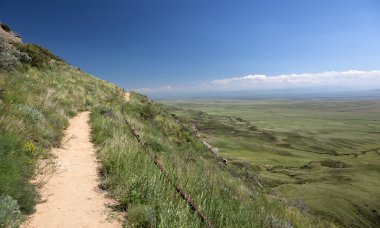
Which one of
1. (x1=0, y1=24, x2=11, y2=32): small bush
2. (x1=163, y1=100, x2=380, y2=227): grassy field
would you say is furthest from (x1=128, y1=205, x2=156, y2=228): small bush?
(x1=0, y1=24, x2=11, y2=32): small bush

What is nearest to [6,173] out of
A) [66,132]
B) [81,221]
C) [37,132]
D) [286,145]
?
[81,221]

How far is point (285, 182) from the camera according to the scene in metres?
57.6

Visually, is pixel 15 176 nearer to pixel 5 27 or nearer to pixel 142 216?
pixel 142 216

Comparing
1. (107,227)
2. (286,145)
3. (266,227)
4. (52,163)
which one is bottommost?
(286,145)

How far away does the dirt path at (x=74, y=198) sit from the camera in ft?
18.4

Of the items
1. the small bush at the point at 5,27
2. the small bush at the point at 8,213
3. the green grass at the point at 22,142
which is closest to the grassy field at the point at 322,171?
the green grass at the point at 22,142

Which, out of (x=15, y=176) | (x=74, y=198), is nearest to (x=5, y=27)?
(x=74, y=198)

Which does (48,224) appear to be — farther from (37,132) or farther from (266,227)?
(37,132)

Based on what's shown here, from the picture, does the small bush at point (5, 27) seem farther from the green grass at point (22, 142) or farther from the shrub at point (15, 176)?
the shrub at point (15, 176)

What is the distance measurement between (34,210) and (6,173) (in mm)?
837

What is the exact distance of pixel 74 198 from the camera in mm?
6633

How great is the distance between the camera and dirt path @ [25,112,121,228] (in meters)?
5.61

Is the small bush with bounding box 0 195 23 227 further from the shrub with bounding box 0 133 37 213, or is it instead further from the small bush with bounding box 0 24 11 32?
the small bush with bounding box 0 24 11 32

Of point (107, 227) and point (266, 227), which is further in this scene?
point (266, 227)
